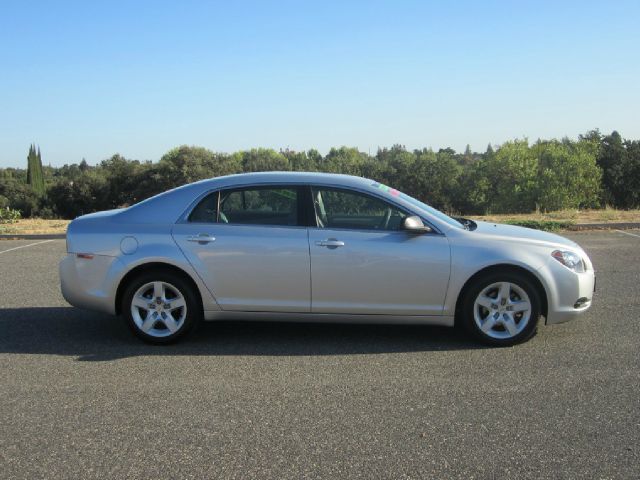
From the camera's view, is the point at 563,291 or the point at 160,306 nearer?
the point at 563,291

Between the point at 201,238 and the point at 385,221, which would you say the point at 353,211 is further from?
the point at 201,238

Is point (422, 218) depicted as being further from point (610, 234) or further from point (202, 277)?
point (610, 234)

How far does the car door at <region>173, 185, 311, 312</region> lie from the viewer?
5.52 m

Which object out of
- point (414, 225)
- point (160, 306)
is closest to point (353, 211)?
point (414, 225)

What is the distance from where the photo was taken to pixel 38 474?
3.28 meters

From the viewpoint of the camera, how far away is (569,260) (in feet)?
18.2

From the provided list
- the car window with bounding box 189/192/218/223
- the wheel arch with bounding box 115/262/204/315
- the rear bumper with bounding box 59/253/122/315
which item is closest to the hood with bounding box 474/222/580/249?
the car window with bounding box 189/192/218/223

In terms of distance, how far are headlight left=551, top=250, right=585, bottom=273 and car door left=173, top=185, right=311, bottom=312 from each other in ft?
7.44

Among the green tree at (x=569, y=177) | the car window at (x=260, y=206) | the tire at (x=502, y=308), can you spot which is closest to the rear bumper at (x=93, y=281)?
the car window at (x=260, y=206)

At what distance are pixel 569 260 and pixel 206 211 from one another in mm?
3376

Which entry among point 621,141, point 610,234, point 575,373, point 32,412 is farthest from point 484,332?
point 621,141

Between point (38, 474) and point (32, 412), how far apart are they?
3.13 ft

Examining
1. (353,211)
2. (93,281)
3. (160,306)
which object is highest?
(353,211)

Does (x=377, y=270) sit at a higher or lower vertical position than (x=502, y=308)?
higher
